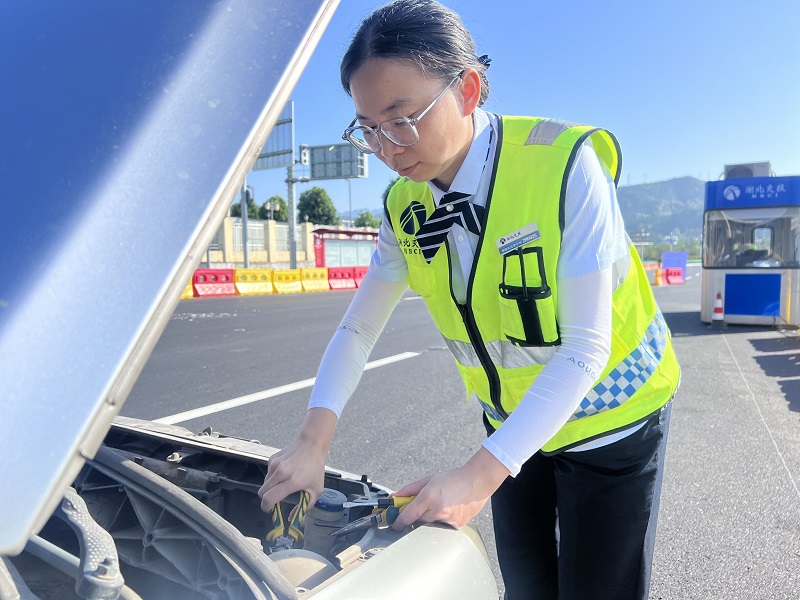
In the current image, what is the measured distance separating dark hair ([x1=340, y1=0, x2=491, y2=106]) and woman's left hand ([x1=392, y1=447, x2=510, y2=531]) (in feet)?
2.61

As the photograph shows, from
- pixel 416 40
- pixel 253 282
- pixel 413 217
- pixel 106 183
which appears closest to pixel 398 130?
pixel 416 40

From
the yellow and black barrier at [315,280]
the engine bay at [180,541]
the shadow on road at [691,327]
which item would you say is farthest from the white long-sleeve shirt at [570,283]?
the yellow and black barrier at [315,280]

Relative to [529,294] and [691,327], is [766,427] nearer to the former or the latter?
[529,294]

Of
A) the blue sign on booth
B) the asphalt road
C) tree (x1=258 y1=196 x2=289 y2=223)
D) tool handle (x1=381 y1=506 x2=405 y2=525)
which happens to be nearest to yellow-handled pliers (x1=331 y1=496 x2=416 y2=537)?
tool handle (x1=381 y1=506 x2=405 y2=525)

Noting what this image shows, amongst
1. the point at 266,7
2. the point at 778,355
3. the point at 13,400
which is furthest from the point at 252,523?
the point at 778,355

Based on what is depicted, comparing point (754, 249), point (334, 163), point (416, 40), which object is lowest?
point (754, 249)

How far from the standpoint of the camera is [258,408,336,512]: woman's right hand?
1.56 metres

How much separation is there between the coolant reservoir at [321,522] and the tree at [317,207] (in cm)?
8047

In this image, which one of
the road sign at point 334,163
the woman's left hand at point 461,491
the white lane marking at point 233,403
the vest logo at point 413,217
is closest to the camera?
the woman's left hand at point 461,491

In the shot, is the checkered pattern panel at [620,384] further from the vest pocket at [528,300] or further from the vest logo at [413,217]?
the vest logo at [413,217]

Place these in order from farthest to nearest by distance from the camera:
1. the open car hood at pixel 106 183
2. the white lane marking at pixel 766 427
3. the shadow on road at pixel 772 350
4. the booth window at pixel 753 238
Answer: the booth window at pixel 753 238, the shadow on road at pixel 772 350, the white lane marking at pixel 766 427, the open car hood at pixel 106 183

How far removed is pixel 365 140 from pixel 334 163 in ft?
123

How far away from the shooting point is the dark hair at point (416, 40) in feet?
4.34

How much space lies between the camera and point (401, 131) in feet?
4.49
